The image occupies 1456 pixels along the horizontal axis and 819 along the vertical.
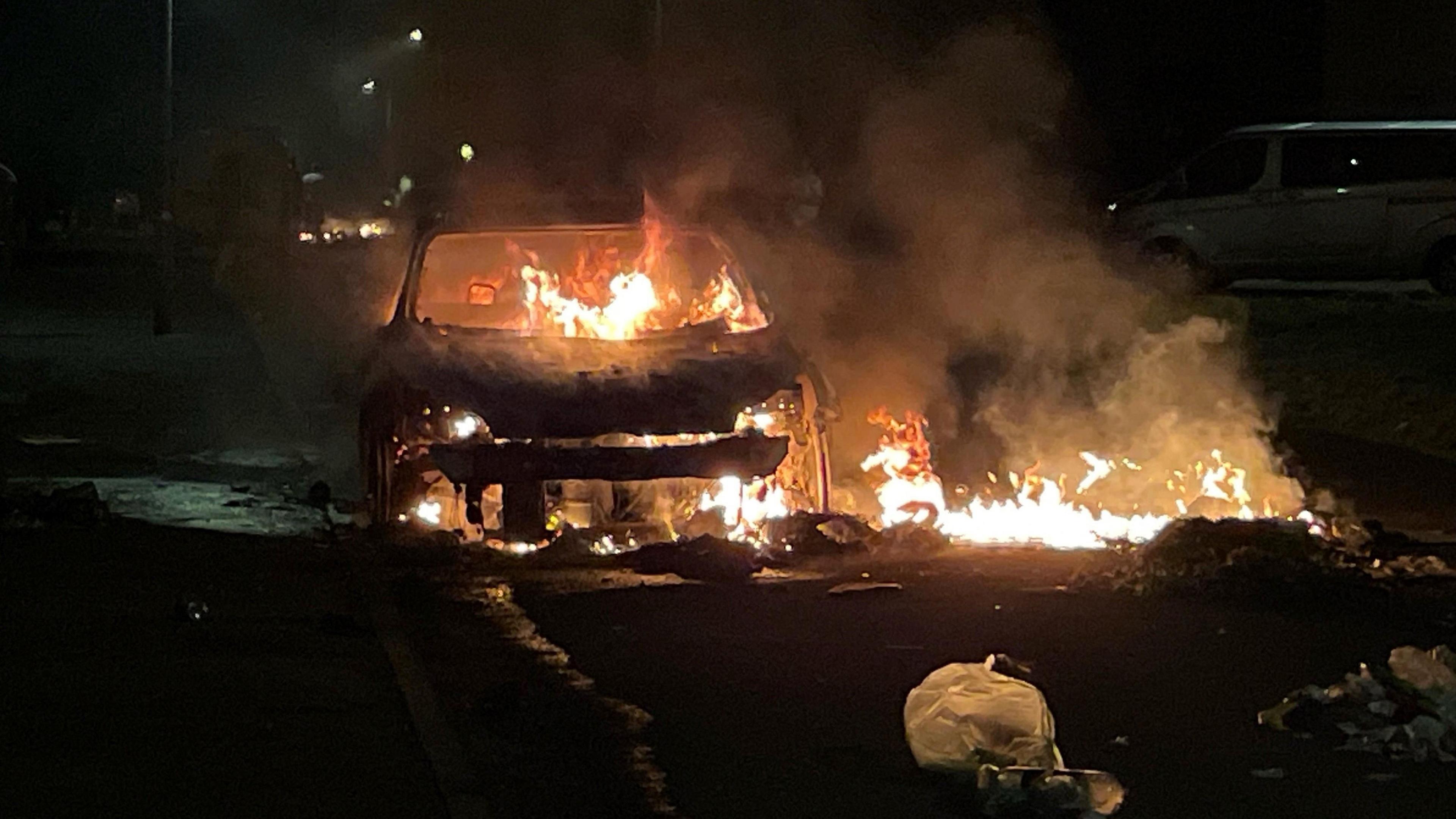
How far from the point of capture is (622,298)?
11.5m

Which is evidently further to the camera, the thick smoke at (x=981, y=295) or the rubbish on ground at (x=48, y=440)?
the rubbish on ground at (x=48, y=440)

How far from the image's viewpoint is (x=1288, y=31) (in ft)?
100

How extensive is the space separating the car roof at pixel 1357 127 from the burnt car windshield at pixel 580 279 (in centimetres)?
1283

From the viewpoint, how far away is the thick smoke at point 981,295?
12.4 meters

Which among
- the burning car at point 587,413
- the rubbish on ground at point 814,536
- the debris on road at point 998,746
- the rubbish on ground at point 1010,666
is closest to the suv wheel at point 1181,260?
the burning car at point 587,413

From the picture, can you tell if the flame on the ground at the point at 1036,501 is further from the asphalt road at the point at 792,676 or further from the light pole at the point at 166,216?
the light pole at the point at 166,216

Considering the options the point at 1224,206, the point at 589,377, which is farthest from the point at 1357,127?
the point at 589,377

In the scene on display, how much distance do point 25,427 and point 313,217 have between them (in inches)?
1778

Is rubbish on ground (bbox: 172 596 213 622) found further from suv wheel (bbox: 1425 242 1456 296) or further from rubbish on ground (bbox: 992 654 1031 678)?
suv wheel (bbox: 1425 242 1456 296)

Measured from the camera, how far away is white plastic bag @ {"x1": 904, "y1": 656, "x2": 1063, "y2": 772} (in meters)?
5.94

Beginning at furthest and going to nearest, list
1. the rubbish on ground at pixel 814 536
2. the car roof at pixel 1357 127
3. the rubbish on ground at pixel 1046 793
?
1. the car roof at pixel 1357 127
2. the rubbish on ground at pixel 814 536
3. the rubbish on ground at pixel 1046 793

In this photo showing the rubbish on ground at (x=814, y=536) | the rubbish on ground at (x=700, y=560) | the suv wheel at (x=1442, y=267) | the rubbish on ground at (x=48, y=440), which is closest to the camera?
the rubbish on ground at (x=700, y=560)

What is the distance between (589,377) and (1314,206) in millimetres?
14385

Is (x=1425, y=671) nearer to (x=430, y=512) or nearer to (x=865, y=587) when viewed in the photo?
(x=865, y=587)
